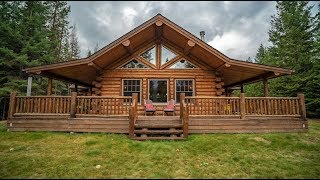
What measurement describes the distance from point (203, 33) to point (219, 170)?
11.2 m

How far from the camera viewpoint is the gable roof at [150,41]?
10438mm

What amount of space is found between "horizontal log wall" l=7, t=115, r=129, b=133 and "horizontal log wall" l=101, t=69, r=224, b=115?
10.8ft

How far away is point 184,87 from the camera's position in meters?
12.4

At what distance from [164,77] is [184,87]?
49.0 inches

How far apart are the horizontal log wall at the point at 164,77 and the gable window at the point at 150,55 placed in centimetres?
67

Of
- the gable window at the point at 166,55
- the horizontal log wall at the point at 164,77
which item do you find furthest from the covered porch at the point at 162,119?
the gable window at the point at 166,55

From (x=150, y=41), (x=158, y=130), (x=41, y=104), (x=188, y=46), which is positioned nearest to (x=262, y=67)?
(x=188, y=46)

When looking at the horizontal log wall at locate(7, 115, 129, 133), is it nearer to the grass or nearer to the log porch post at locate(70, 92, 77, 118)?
the log porch post at locate(70, 92, 77, 118)

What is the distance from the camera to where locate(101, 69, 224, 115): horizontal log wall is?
40.3 ft

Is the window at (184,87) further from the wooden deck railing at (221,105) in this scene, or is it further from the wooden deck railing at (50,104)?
the wooden deck railing at (50,104)

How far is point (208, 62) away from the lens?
12.1m

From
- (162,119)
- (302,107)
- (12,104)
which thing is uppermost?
(12,104)

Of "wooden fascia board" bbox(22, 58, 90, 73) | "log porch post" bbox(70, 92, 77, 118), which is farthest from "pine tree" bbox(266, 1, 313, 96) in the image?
"log porch post" bbox(70, 92, 77, 118)

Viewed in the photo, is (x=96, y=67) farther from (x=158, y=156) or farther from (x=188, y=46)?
(x=158, y=156)
